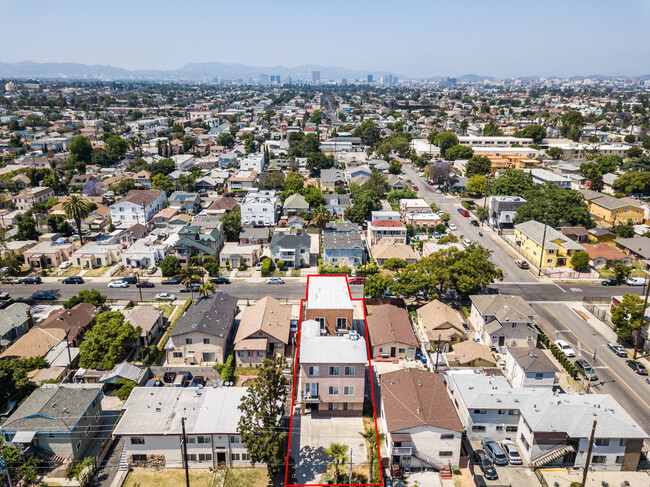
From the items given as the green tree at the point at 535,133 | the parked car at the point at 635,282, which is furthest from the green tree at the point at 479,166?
the parked car at the point at 635,282

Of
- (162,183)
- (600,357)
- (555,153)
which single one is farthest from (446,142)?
(600,357)

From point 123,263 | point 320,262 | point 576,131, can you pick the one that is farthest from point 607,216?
point 576,131

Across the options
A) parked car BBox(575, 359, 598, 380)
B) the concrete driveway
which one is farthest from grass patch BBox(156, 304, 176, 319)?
parked car BBox(575, 359, 598, 380)

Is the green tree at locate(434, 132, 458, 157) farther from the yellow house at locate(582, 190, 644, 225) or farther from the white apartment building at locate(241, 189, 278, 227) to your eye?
the white apartment building at locate(241, 189, 278, 227)

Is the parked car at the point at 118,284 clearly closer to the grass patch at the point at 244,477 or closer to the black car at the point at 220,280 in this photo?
the black car at the point at 220,280

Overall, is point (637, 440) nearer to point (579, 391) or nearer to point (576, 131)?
point (579, 391)

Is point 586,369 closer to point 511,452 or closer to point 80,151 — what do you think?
point 511,452
